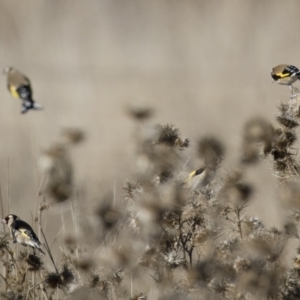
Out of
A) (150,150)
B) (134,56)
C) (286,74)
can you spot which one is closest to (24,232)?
(150,150)

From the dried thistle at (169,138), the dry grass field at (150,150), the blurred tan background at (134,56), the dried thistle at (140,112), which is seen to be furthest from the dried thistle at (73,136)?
the blurred tan background at (134,56)

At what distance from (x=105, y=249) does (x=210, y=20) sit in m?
10.2

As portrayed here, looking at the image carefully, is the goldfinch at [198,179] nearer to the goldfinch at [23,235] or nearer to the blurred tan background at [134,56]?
the goldfinch at [23,235]

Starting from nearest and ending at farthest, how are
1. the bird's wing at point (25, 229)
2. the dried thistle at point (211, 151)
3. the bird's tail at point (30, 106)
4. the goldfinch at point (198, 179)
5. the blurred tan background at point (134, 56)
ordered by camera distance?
the goldfinch at point (198, 179) < the dried thistle at point (211, 151) < the bird's wing at point (25, 229) < the bird's tail at point (30, 106) < the blurred tan background at point (134, 56)

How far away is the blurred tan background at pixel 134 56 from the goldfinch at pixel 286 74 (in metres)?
5.88

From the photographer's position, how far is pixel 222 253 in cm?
425

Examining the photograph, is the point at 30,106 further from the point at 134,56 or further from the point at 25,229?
the point at 134,56

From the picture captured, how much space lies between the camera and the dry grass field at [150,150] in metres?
4.24

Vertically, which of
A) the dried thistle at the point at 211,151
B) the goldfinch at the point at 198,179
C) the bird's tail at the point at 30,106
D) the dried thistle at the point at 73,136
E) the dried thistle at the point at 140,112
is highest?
the bird's tail at the point at 30,106

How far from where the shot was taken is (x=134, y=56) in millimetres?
14398

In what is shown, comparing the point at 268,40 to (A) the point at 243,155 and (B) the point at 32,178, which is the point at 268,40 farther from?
(A) the point at 243,155

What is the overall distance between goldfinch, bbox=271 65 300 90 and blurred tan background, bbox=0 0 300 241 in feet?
19.3

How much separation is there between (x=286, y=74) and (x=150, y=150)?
1.15 m

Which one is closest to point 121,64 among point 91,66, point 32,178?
point 91,66
